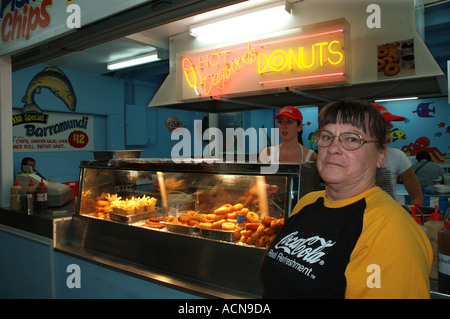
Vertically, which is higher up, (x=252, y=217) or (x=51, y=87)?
(x=51, y=87)

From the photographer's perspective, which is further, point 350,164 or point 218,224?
point 218,224

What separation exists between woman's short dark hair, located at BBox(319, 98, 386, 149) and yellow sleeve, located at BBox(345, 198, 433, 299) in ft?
1.00

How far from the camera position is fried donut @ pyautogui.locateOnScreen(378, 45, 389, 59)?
346 cm

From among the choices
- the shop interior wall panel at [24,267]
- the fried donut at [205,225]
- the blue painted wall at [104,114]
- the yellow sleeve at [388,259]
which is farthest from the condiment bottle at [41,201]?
the blue painted wall at [104,114]

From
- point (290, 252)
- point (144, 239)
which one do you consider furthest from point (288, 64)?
point (290, 252)

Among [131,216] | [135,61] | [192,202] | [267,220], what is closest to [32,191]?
[131,216]

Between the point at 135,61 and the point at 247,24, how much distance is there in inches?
144

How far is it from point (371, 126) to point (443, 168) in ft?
32.5

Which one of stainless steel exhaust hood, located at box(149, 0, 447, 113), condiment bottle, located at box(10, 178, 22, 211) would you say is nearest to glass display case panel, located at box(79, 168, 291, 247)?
condiment bottle, located at box(10, 178, 22, 211)

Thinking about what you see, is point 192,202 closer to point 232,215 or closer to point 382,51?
point 232,215

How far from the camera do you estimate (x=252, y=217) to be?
2.36 m

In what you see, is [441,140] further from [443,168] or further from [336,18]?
[336,18]

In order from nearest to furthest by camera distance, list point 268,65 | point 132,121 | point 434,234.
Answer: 1. point 434,234
2. point 268,65
3. point 132,121

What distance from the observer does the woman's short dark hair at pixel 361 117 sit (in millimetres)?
1341
